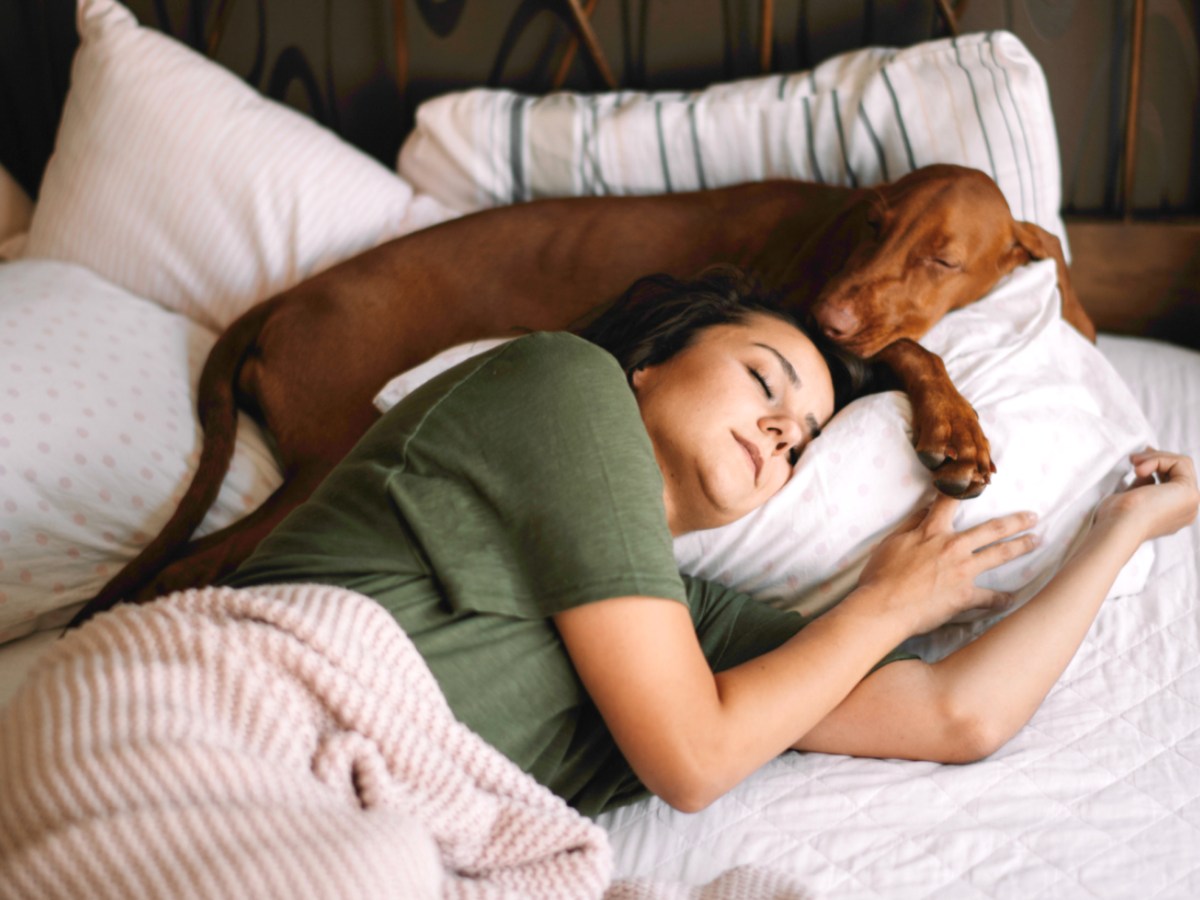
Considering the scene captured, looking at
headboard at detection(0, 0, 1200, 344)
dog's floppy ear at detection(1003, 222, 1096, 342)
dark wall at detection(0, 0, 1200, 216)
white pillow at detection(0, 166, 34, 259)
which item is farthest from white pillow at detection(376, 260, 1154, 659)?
white pillow at detection(0, 166, 34, 259)

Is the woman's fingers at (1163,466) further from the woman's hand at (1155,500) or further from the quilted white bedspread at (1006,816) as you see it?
the quilted white bedspread at (1006,816)

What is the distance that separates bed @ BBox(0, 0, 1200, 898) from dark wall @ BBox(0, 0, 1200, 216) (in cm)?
6

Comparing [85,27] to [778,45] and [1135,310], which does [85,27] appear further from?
[1135,310]

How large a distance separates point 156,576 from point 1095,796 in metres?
1.52

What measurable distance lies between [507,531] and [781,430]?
429mm

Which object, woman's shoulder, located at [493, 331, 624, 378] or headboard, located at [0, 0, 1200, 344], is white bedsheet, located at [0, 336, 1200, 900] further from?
headboard, located at [0, 0, 1200, 344]

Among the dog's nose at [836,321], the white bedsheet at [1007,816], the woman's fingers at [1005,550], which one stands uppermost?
the dog's nose at [836,321]

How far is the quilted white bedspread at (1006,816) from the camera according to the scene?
1.11 meters

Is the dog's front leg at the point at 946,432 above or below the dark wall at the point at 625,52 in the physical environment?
below

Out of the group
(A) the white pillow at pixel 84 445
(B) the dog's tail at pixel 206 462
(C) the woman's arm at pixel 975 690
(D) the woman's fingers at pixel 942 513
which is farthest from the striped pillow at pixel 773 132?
(C) the woman's arm at pixel 975 690

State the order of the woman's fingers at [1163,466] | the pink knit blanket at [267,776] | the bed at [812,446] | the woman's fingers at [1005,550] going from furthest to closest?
the woman's fingers at [1163,466] < the woman's fingers at [1005,550] < the bed at [812,446] < the pink knit blanket at [267,776]

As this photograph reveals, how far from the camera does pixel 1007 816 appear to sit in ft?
3.92

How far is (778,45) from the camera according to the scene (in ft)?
7.86

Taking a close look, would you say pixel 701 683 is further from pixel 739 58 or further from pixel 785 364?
pixel 739 58
